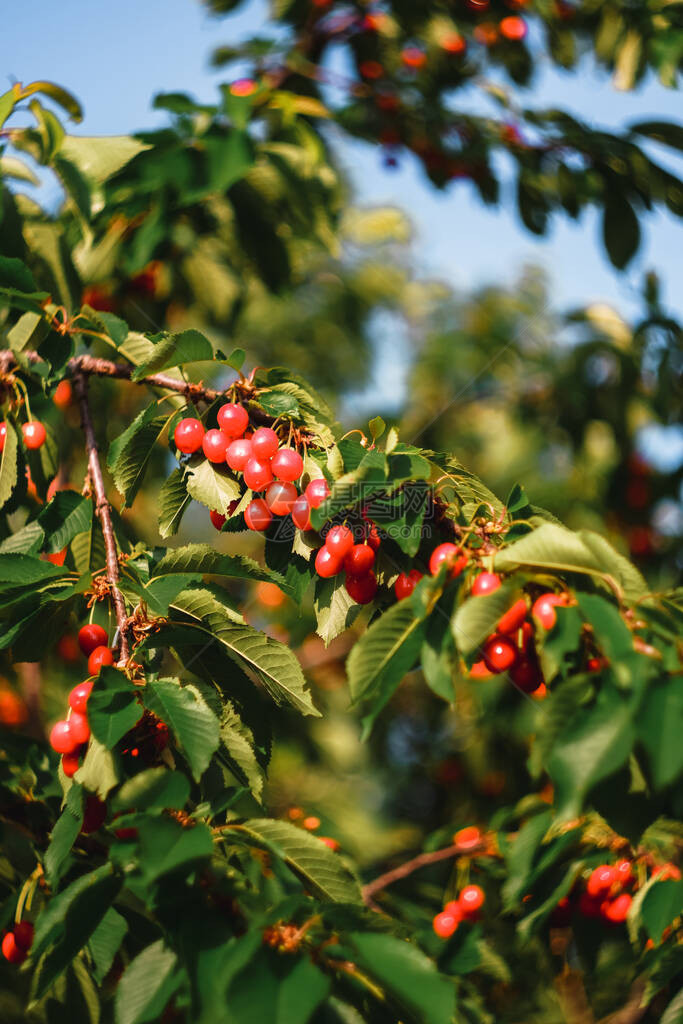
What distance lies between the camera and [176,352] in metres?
1.10

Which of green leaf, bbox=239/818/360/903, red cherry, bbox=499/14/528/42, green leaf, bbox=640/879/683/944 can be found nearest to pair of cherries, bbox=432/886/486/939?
green leaf, bbox=640/879/683/944

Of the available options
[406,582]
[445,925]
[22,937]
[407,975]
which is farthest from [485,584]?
[445,925]

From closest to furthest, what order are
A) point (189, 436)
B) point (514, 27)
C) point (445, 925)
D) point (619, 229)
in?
point (189, 436)
point (445, 925)
point (619, 229)
point (514, 27)

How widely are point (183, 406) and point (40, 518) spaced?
274 mm

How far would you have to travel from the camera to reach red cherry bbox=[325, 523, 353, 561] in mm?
1009

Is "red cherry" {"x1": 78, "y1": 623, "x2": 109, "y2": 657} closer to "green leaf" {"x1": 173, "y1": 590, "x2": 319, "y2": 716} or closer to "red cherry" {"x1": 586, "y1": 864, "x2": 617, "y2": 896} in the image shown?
"green leaf" {"x1": 173, "y1": 590, "x2": 319, "y2": 716}

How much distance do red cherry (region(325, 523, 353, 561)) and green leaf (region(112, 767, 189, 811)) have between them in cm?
34

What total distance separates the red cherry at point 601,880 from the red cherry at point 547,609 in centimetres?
90

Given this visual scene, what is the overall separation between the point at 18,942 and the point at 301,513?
2.79ft

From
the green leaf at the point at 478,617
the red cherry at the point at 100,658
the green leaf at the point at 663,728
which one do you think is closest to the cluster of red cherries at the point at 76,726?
the red cherry at the point at 100,658

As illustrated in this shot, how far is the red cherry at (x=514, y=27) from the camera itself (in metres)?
2.86

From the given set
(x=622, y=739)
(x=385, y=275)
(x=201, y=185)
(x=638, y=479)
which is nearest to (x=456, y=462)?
(x=622, y=739)

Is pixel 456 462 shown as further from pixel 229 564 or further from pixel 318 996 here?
pixel 318 996

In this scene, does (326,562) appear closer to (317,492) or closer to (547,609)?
(317,492)
